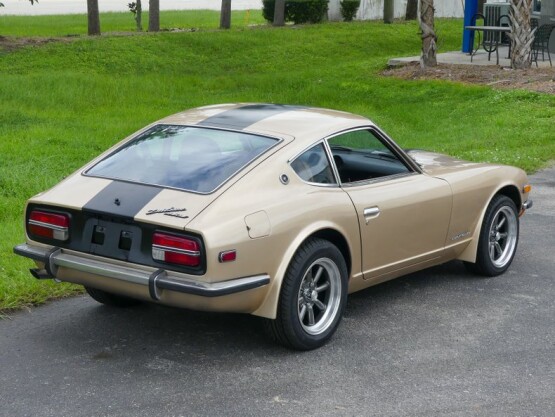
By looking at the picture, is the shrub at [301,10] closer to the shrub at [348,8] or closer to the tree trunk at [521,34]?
the shrub at [348,8]

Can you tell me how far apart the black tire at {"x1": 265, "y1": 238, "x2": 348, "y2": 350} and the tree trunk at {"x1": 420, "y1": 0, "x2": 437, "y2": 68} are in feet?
49.7

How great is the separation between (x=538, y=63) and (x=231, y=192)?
17.2 m

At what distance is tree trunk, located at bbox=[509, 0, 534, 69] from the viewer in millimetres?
18406

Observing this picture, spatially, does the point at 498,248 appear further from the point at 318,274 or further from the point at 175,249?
the point at 175,249

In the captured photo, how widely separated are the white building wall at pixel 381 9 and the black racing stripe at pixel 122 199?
29.4 metres

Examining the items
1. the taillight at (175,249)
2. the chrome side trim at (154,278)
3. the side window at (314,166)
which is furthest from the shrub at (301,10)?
the taillight at (175,249)

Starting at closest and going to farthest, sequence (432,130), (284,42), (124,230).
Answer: (124,230) → (432,130) → (284,42)

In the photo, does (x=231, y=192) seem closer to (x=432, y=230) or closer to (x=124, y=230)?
(x=124, y=230)

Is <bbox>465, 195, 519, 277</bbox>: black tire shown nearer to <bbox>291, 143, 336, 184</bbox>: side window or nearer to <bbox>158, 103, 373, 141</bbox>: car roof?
<bbox>158, 103, 373, 141</bbox>: car roof

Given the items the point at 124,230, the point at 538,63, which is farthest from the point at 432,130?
the point at 124,230

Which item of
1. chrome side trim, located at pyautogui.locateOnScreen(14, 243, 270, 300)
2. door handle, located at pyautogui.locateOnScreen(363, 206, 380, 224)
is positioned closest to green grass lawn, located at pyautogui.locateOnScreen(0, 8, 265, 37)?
door handle, located at pyautogui.locateOnScreen(363, 206, 380, 224)

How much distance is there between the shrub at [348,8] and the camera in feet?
110

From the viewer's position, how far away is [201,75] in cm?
2169

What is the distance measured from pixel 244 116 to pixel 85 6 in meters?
45.9
